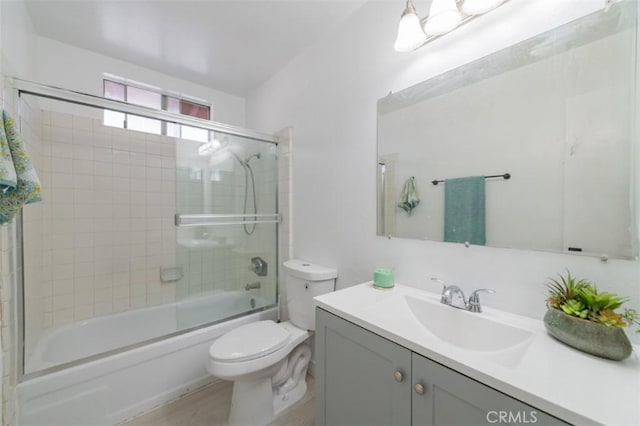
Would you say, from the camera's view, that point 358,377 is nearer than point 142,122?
Yes

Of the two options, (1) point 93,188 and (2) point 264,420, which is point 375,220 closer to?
(2) point 264,420

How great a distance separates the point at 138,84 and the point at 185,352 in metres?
2.25

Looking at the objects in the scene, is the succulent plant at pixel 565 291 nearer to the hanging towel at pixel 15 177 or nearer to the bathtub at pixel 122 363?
the hanging towel at pixel 15 177

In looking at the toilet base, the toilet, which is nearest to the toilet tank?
the toilet

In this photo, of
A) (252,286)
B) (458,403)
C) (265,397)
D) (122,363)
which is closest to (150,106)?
(252,286)

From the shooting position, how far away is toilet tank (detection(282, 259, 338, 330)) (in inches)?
63.2

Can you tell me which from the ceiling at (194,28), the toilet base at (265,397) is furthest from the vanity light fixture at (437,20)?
the toilet base at (265,397)

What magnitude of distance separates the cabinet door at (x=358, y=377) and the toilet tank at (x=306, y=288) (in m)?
0.49

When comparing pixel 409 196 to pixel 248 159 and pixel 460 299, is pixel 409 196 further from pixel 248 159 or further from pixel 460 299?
pixel 248 159

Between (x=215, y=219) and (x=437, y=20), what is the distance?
6.15 feet

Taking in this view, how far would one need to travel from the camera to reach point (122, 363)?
4.80ft

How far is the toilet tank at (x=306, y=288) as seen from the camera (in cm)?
161

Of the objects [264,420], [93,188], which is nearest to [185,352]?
[264,420]

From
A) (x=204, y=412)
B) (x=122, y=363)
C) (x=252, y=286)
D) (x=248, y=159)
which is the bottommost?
(x=204, y=412)
